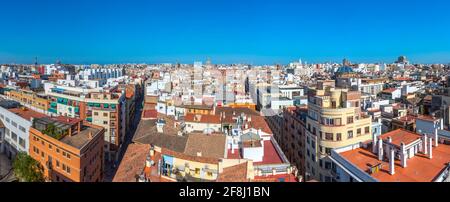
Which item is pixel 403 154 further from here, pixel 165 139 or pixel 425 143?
pixel 165 139

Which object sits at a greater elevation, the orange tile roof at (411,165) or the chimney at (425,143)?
the chimney at (425,143)

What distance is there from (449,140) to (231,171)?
11.7ft

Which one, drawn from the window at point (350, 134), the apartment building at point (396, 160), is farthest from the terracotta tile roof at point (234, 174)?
the window at point (350, 134)

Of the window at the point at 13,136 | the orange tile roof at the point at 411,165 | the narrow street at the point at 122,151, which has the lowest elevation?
the narrow street at the point at 122,151

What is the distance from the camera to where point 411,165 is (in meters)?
4.37

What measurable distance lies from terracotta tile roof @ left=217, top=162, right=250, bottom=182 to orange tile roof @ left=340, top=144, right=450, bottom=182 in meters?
1.48

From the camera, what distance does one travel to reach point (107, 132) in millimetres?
11555

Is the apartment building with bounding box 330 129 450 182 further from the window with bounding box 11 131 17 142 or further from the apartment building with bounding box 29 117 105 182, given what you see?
the window with bounding box 11 131 17 142

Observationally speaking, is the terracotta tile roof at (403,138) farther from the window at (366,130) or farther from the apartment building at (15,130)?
the apartment building at (15,130)

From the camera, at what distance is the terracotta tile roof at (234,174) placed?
13.7 ft

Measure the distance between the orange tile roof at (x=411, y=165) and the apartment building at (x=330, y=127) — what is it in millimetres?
1168

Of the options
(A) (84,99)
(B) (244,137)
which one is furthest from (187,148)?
(A) (84,99)

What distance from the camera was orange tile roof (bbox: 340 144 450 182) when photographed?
3934 millimetres
